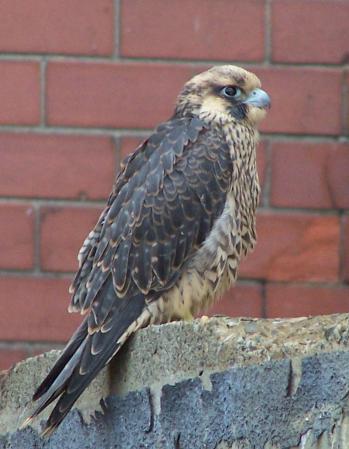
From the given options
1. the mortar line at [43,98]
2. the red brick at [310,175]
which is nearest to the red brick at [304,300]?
the red brick at [310,175]

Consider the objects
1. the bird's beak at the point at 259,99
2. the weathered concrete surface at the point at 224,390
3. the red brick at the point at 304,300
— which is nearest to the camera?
the weathered concrete surface at the point at 224,390

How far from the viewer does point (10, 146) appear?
12.6 ft

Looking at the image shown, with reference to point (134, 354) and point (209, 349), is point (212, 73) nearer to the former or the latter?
point (134, 354)

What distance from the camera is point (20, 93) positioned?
3822mm

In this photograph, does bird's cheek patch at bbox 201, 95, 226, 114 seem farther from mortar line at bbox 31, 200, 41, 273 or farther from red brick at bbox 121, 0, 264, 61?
mortar line at bbox 31, 200, 41, 273

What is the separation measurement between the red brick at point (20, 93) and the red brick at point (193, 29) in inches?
10.1

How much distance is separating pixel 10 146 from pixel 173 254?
2.76ft

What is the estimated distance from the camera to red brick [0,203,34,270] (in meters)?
3.81

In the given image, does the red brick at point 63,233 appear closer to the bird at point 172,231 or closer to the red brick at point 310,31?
the bird at point 172,231

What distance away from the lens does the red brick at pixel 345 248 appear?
3.82m

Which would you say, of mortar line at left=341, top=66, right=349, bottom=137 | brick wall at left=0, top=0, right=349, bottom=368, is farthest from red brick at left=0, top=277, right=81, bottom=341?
mortar line at left=341, top=66, right=349, bottom=137

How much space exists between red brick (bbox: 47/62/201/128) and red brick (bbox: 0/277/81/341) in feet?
1.42

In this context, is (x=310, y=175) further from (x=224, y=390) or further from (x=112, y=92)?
(x=224, y=390)

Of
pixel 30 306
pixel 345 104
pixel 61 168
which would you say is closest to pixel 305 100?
pixel 345 104
